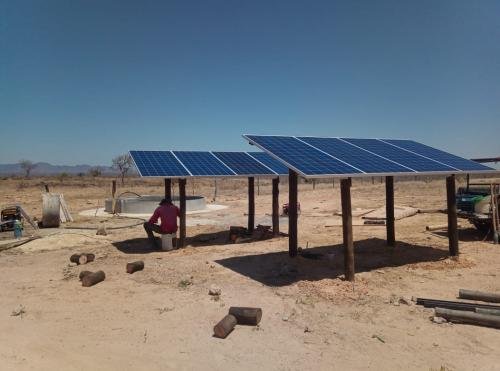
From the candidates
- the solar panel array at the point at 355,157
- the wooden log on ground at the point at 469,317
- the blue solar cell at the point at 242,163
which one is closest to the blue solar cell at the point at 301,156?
the solar panel array at the point at 355,157

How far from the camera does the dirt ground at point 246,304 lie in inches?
231

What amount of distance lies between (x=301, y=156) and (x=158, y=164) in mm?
6184

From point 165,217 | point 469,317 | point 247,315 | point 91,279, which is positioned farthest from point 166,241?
point 469,317

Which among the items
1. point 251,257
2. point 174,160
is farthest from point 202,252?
point 174,160

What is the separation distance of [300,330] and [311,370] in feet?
4.40

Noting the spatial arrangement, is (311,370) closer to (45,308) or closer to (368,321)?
(368,321)

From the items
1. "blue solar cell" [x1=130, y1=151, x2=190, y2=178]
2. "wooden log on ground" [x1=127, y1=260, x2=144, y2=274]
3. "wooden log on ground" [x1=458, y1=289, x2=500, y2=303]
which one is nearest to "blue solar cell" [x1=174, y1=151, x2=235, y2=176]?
"blue solar cell" [x1=130, y1=151, x2=190, y2=178]

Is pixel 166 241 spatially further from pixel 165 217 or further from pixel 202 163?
pixel 202 163

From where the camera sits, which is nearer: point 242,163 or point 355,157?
point 355,157

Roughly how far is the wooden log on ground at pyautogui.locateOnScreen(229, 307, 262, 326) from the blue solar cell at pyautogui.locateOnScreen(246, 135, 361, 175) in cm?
307

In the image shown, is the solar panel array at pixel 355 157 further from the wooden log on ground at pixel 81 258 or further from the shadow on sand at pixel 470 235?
the wooden log on ground at pixel 81 258

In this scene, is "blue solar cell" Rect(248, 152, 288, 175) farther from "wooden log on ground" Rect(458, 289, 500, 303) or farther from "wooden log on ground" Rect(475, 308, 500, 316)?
"wooden log on ground" Rect(475, 308, 500, 316)

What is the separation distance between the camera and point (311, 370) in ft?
18.1

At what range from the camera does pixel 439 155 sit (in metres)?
13.7
